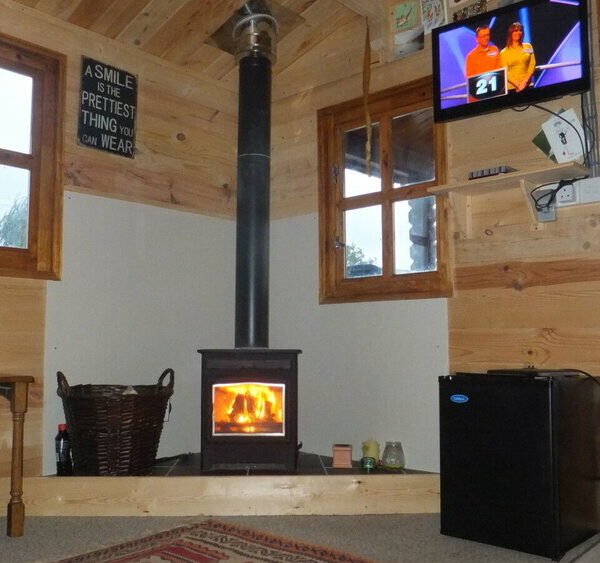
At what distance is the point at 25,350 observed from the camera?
2.90 metres

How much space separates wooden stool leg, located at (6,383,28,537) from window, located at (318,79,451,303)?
1.64 metres

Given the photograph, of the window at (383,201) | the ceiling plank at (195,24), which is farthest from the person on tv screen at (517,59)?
the ceiling plank at (195,24)

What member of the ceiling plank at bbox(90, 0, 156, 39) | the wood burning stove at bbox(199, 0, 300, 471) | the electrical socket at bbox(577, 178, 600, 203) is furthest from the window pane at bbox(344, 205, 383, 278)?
the ceiling plank at bbox(90, 0, 156, 39)

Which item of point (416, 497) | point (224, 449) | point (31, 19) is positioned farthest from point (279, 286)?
point (31, 19)

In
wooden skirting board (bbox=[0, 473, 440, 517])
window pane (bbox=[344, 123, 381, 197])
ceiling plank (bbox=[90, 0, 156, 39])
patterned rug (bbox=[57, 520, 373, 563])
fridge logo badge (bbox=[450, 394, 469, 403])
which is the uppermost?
ceiling plank (bbox=[90, 0, 156, 39])

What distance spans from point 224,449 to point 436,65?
1.99 m

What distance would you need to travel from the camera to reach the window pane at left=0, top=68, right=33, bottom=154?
2977mm

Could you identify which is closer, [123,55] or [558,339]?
[558,339]

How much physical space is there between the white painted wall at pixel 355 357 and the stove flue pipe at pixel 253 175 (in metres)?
0.41

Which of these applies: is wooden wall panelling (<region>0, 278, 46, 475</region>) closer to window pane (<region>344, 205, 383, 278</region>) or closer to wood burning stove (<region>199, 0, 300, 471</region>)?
wood burning stove (<region>199, 0, 300, 471</region>)

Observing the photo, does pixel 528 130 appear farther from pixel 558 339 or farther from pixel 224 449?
pixel 224 449

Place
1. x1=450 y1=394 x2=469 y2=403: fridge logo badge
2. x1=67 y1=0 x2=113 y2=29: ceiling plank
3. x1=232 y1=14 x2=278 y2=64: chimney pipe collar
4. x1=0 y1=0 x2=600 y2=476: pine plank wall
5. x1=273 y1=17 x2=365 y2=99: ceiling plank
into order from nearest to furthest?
x1=450 y1=394 x2=469 y2=403: fridge logo badge, x1=0 y1=0 x2=600 y2=476: pine plank wall, x1=67 y1=0 x2=113 y2=29: ceiling plank, x1=232 y1=14 x2=278 y2=64: chimney pipe collar, x1=273 y1=17 x2=365 y2=99: ceiling plank

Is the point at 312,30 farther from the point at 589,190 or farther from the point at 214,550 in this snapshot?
the point at 214,550

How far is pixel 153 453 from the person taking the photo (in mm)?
2975
